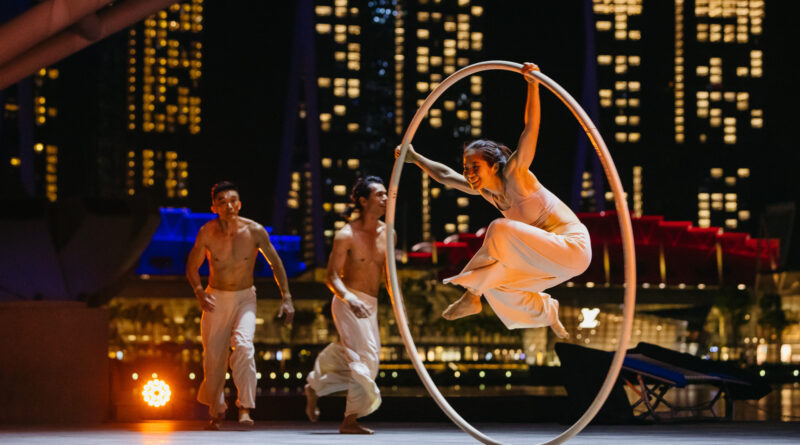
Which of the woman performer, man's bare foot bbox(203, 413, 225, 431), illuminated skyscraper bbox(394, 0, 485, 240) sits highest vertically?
illuminated skyscraper bbox(394, 0, 485, 240)

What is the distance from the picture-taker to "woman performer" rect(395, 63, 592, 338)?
7.74 m

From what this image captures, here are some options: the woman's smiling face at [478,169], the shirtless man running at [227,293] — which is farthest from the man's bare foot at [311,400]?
the woman's smiling face at [478,169]

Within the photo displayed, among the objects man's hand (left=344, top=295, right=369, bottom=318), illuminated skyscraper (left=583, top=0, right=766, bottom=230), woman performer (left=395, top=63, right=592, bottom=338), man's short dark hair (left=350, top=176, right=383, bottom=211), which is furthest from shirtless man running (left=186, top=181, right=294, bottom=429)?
illuminated skyscraper (left=583, top=0, right=766, bottom=230)

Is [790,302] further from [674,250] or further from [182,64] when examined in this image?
[182,64]

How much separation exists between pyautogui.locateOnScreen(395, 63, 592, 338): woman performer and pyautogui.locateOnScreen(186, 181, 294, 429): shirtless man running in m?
3.21

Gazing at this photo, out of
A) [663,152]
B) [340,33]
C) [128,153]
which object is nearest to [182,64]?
[128,153]

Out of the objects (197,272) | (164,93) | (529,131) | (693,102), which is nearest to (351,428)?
(197,272)

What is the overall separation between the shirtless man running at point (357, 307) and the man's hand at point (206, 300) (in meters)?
1.20

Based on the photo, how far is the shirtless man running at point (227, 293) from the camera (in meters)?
10.9

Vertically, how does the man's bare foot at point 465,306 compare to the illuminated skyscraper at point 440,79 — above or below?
below

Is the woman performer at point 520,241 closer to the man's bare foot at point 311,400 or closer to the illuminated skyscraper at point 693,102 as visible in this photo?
the man's bare foot at point 311,400

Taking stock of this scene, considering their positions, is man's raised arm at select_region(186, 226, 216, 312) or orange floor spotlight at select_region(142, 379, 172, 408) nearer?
man's raised arm at select_region(186, 226, 216, 312)

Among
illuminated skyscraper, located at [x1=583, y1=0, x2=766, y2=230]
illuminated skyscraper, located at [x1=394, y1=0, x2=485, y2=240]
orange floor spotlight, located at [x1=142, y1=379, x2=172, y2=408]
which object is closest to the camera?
orange floor spotlight, located at [x1=142, y1=379, x2=172, y2=408]

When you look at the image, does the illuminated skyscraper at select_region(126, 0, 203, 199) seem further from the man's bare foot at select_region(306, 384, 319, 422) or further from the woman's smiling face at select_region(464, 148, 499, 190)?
the woman's smiling face at select_region(464, 148, 499, 190)
